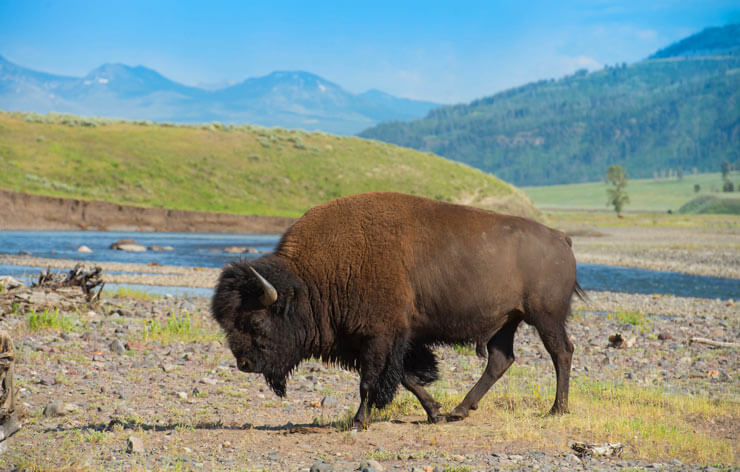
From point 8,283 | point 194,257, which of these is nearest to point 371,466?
point 8,283

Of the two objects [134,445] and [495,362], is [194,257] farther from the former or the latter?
[134,445]

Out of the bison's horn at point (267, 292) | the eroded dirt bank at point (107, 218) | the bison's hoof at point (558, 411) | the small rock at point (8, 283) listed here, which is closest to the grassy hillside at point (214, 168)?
the eroded dirt bank at point (107, 218)

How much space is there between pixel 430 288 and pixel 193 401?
3.25 m

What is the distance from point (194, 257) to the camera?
3350cm

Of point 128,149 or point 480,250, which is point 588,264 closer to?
point 480,250

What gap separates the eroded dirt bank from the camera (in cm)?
4788

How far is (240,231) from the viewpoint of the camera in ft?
180

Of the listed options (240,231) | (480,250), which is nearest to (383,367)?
(480,250)

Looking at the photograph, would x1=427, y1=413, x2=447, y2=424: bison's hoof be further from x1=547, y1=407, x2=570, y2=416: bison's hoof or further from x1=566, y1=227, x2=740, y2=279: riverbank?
x1=566, y1=227, x2=740, y2=279: riverbank

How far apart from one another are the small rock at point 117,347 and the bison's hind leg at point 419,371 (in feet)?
17.2

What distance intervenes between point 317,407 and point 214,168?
5895 cm

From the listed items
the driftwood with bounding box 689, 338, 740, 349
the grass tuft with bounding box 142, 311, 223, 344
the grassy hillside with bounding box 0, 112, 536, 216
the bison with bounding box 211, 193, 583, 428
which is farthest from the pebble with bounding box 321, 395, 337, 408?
the grassy hillside with bounding box 0, 112, 536, 216

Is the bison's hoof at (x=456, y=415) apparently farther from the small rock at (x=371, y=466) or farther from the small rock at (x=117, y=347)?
the small rock at (x=117, y=347)

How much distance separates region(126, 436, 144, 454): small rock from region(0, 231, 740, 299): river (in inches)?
579
